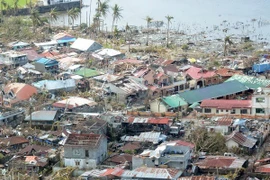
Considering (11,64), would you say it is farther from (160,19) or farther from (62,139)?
(160,19)

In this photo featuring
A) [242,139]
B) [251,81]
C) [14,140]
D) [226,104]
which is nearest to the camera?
[242,139]

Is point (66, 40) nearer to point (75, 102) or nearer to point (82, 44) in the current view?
point (82, 44)

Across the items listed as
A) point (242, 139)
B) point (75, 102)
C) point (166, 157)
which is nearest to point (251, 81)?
point (242, 139)

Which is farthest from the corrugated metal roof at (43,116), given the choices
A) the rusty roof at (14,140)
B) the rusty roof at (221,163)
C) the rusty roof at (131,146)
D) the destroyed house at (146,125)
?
the rusty roof at (221,163)

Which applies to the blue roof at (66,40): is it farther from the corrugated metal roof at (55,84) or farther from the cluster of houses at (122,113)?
the corrugated metal roof at (55,84)

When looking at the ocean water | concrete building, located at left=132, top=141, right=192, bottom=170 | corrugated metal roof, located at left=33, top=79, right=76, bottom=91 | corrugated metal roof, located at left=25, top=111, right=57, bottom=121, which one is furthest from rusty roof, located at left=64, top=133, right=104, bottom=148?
the ocean water

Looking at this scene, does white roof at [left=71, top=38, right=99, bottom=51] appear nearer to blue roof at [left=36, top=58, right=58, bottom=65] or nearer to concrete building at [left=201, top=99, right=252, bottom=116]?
blue roof at [left=36, top=58, right=58, bottom=65]
